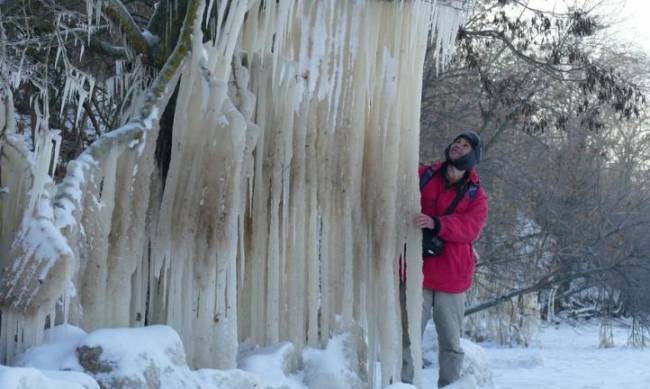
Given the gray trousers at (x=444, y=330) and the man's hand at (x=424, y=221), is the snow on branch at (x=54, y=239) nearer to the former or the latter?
the man's hand at (x=424, y=221)

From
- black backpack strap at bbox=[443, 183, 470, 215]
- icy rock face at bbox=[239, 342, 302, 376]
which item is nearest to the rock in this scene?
icy rock face at bbox=[239, 342, 302, 376]

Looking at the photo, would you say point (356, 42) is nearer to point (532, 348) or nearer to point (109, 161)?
point (109, 161)

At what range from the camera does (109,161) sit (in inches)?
181

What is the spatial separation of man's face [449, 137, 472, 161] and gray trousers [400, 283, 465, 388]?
943 millimetres

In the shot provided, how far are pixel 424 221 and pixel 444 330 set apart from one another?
826 mm

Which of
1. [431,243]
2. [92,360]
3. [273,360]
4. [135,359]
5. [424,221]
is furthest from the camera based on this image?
[431,243]

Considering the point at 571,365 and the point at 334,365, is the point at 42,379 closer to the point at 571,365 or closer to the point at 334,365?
the point at 334,365

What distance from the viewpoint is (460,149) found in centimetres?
583

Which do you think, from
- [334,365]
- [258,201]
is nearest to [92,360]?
[258,201]

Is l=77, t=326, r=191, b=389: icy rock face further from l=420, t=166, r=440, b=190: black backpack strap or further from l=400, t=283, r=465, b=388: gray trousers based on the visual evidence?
l=420, t=166, r=440, b=190: black backpack strap

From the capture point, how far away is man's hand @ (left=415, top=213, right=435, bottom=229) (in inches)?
221

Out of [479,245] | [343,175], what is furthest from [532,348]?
[343,175]

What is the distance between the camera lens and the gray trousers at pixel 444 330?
589 cm

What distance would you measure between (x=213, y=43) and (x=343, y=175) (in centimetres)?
117
